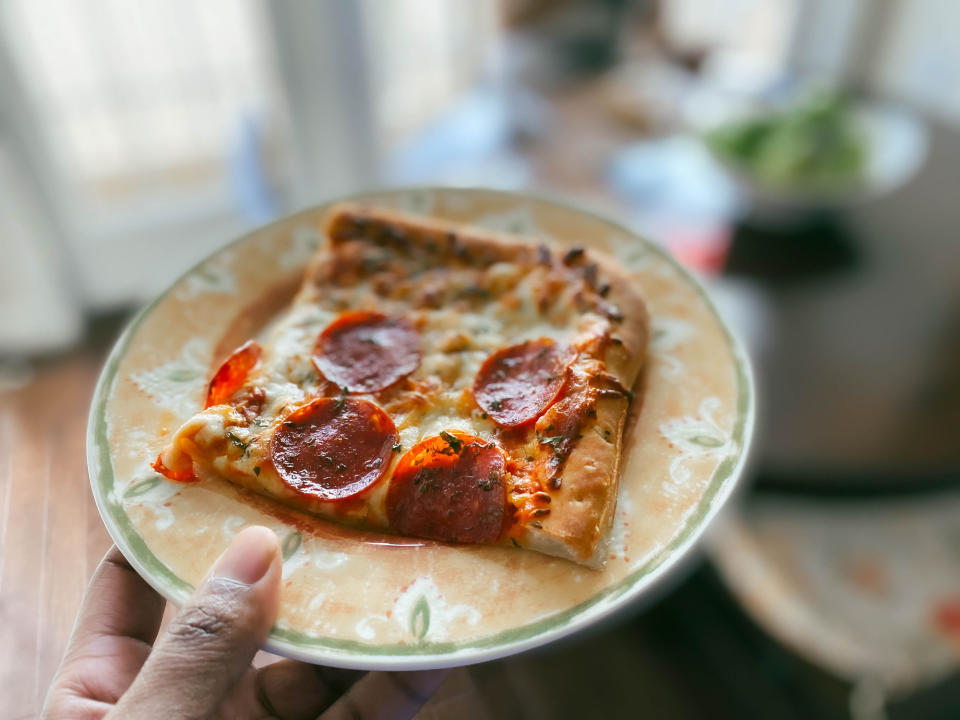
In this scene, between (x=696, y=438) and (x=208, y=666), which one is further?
(x=696, y=438)

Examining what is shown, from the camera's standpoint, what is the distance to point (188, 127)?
448cm

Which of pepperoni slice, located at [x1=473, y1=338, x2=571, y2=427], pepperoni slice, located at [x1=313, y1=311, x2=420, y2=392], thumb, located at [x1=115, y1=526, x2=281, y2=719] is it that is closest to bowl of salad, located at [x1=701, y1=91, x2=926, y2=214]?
pepperoni slice, located at [x1=473, y1=338, x2=571, y2=427]

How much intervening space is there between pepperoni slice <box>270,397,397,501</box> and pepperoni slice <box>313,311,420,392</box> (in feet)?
0.22

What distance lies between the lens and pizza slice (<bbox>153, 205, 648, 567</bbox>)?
1324 millimetres

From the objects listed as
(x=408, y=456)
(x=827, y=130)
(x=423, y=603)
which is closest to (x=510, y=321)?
(x=408, y=456)

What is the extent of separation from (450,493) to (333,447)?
0.23 m

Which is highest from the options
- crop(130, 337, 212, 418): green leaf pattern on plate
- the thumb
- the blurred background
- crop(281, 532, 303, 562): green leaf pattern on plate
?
crop(130, 337, 212, 418): green leaf pattern on plate

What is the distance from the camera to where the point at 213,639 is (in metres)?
1.06

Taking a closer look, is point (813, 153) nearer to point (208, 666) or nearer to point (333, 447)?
point (333, 447)

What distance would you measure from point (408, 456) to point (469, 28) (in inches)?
172

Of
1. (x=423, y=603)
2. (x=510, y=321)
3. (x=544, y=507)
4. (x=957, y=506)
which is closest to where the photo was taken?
(x=423, y=603)

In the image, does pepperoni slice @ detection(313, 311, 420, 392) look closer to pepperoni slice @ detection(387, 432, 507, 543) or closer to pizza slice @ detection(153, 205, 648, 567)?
pizza slice @ detection(153, 205, 648, 567)

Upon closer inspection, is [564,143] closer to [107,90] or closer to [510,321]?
[107,90]

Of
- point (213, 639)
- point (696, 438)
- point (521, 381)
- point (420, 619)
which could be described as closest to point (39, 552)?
point (213, 639)
